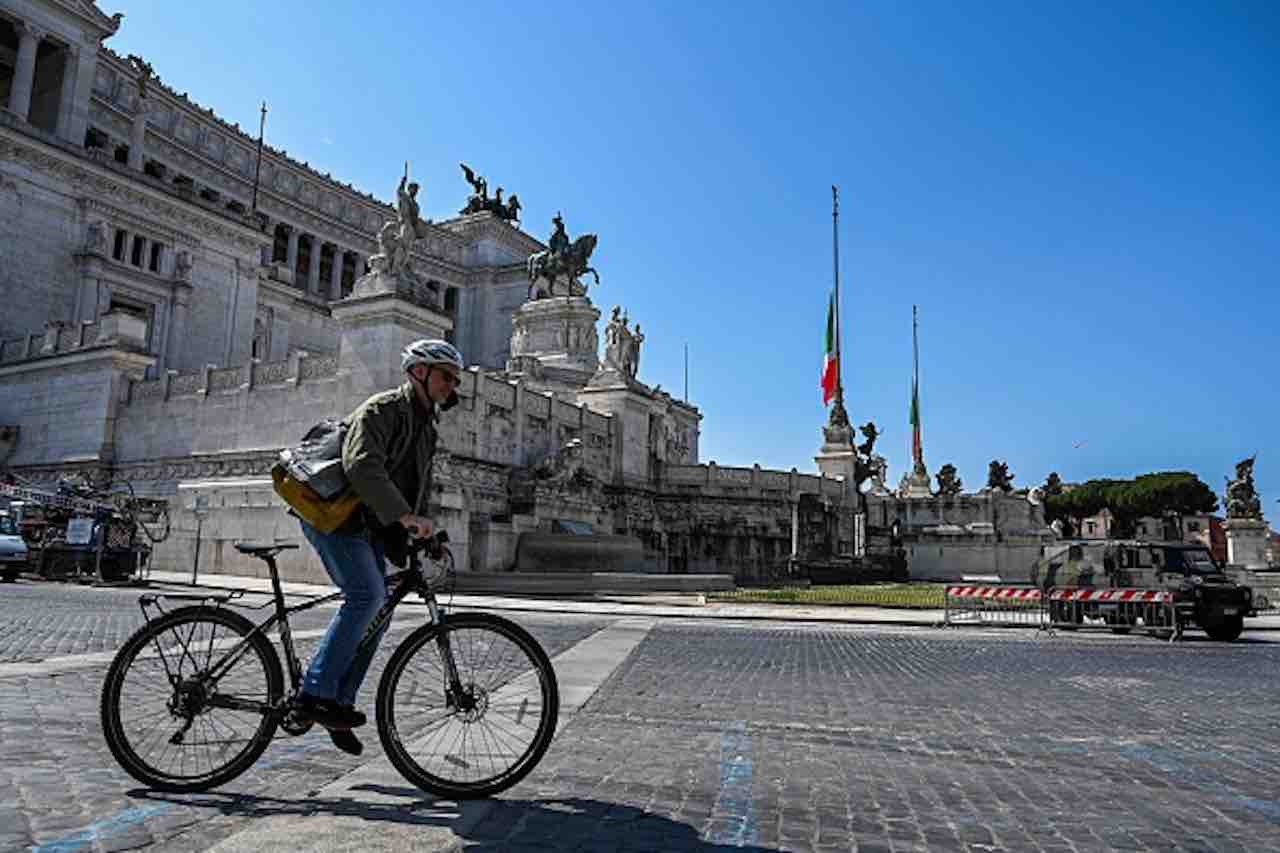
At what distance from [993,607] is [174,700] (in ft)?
62.3

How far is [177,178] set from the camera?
64375 mm

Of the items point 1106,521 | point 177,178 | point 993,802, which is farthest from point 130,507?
point 1106,521

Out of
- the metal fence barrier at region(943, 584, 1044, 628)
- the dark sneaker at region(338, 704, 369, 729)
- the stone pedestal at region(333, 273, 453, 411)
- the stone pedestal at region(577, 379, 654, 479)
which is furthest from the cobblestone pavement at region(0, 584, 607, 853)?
the stone pedestal at region(577, 379, 654, 479)

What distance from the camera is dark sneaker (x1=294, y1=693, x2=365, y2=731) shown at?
12.9 feet

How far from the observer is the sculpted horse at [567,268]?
56.4 m

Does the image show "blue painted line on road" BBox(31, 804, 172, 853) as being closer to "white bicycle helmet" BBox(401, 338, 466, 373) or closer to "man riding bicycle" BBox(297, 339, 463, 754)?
"man riding bicycle" BBox(297, 339, 463, 754)

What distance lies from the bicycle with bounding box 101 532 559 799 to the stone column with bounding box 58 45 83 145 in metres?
55.8

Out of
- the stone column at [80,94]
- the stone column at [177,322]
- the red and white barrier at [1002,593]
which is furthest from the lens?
the stone column at [80,94]

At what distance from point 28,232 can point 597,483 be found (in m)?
30.1

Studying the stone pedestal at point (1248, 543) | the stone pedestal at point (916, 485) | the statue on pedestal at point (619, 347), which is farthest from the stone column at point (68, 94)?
the stone pedestal at point (1248, 543)

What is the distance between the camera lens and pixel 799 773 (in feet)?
15.5

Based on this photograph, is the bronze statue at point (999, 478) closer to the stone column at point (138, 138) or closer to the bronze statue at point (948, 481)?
the bronze statue at point (948, 481)

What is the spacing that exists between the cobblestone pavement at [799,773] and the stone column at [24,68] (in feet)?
172

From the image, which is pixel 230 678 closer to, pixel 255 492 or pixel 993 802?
pixel 993 802
